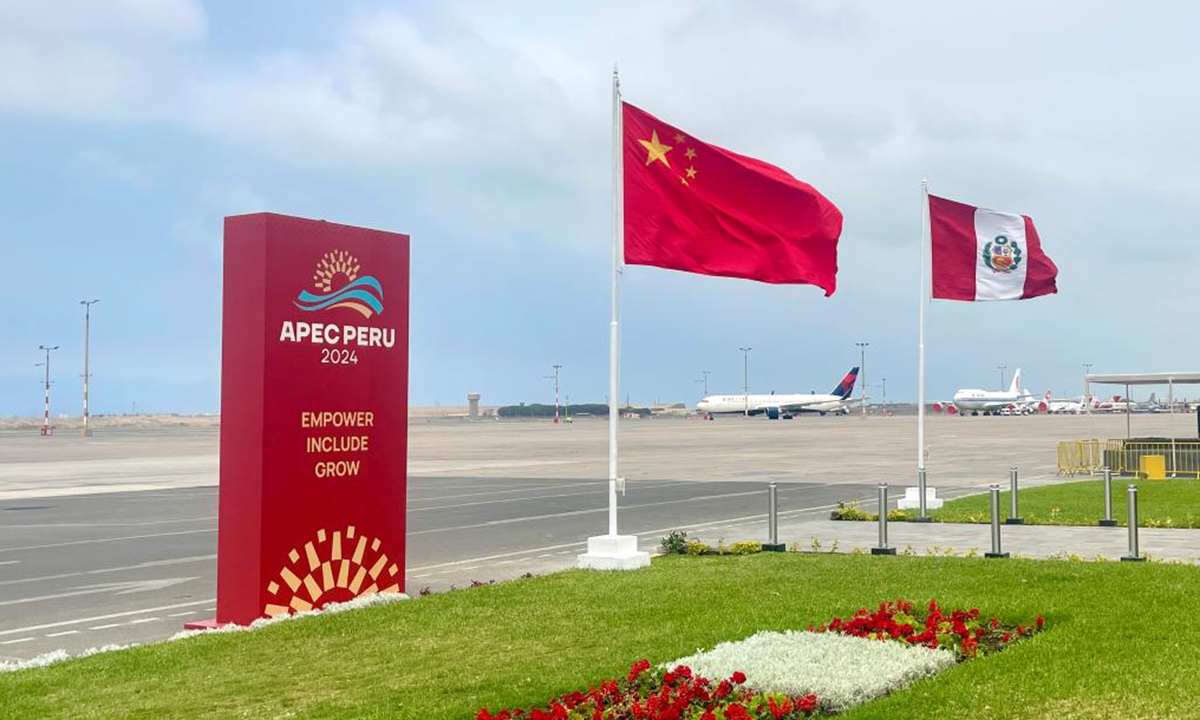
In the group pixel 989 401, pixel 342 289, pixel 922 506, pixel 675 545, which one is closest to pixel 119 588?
pixel 342 289

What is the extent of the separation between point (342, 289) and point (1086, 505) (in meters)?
16.0

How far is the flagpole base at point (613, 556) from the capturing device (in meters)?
13.8

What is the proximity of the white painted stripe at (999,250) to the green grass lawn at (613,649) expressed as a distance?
12080mm

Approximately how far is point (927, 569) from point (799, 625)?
3974mm

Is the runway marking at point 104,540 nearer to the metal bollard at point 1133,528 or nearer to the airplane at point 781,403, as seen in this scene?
the metal bollard at point 1133,528

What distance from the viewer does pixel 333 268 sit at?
1191 centimetres

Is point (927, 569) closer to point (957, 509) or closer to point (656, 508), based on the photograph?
point (957, 509)

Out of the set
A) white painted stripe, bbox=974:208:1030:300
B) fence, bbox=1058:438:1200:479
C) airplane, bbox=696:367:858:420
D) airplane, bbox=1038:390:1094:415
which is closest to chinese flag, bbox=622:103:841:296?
white painted stripe, bbox=974:208:1030:300

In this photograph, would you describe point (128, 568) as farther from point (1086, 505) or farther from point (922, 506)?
point (1086, 505)

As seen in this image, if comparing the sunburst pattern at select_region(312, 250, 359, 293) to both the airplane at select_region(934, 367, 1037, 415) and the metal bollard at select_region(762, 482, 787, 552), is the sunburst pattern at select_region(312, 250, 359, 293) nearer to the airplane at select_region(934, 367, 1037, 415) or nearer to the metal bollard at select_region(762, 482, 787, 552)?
the metal bollard at select_region(762, 482, 787, 552)

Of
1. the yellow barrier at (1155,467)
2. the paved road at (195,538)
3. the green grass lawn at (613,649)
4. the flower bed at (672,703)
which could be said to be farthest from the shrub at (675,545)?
the yellow barrier at (1155,467)

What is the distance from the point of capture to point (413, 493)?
1162 inches

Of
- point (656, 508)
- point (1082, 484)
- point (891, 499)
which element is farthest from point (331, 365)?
point (1082, 484)

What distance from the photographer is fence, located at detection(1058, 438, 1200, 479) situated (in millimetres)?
31828
